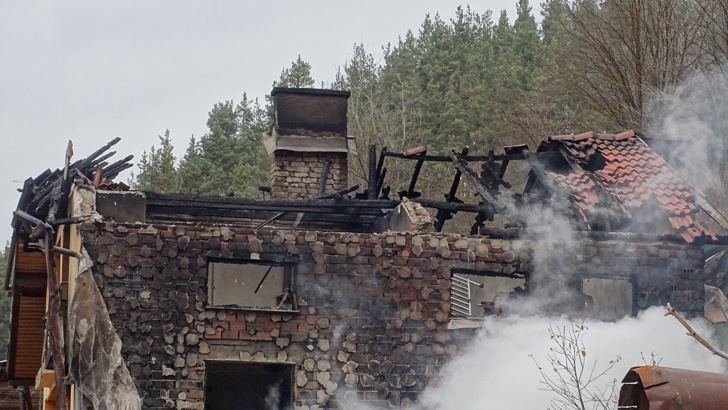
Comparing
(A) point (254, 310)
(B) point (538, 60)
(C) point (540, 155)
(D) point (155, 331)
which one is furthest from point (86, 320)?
(B) point (538, 60)

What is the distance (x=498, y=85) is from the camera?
4225 centimetres

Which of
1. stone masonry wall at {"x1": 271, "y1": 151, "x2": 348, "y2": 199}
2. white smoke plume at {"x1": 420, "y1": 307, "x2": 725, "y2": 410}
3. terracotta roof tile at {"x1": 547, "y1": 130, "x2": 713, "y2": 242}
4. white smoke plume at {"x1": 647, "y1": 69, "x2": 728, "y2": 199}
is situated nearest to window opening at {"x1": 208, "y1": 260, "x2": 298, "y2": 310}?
stone masonry wall at {"x1": 271, "y1": 151, "x2": 348, "y2": 199}

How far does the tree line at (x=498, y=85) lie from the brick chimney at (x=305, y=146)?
766 centimetres

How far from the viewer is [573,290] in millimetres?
16750

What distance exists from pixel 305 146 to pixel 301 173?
19.2 inches

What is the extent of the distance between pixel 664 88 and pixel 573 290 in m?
11.9

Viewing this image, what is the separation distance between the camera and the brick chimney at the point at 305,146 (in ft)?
68.4

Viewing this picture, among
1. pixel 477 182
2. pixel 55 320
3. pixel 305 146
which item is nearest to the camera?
pixel 55 320

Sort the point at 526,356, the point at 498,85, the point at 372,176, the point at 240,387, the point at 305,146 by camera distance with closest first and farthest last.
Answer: the point at 526,356 < the point at 240,387 < the point at 372,176 < the point at 305,146 < the point at 498,85

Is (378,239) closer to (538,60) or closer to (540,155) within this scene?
(540,155)

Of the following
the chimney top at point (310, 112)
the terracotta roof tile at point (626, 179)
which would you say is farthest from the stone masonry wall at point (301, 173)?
the terracotta roof tile at point (626, 179)

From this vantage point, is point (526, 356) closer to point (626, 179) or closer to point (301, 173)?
point (626, 179)

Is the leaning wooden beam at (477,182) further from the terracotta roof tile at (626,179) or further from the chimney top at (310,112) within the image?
the chimney top at (310,112)

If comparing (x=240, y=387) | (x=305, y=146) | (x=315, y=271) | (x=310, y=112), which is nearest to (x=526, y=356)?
(x=315, y=271)
